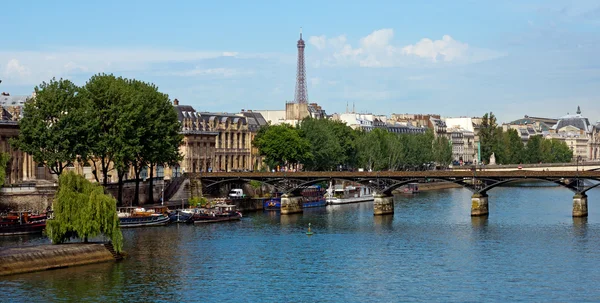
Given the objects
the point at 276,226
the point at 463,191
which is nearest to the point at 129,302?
the point at 276,226

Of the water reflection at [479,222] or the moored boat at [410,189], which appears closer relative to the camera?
the water reflection at [479,222]

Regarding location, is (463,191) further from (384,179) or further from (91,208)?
(91,208)

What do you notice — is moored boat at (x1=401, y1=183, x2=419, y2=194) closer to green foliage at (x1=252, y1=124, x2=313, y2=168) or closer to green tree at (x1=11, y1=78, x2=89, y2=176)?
green foliage at (x1=252, y1=124, x2=313, y2=168)

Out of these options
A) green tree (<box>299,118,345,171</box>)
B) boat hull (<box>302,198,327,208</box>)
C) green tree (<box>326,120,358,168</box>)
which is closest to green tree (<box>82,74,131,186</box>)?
boat hull (<box>302,198,327,208</box>)

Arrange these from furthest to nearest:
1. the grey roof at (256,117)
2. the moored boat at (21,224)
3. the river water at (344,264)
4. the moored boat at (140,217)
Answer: the grey roof at (256,117), the moored boat at (140,217), the moored boat at (21,224), the river water at (344,264)

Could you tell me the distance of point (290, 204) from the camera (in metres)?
125

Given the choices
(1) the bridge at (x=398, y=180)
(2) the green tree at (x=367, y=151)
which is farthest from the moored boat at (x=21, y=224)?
(2) the green tree at (x=367, y=151)

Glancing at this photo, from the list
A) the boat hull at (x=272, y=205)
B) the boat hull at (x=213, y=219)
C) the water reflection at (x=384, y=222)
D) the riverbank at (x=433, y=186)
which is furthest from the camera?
the riverbank at (x=433, y=186)

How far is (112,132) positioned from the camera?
357 feet

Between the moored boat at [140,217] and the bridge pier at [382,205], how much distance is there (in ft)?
78.7

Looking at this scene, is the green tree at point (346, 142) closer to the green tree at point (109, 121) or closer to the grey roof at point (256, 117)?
the grey roof at point (256, 117)

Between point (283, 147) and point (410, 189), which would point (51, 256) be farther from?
point (410, 189)

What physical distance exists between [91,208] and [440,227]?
122 ft

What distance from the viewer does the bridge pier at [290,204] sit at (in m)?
124
